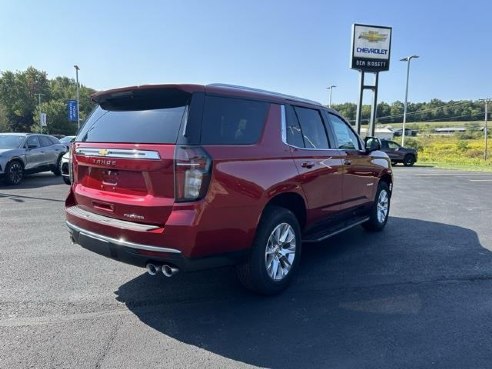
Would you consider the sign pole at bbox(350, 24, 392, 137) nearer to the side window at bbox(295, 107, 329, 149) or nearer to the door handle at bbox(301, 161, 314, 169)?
the side window at bbox(295, 107, 329, 149)

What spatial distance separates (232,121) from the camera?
390cm

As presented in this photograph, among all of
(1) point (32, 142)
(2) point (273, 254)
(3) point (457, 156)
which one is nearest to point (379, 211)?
(2) point (273, 254)

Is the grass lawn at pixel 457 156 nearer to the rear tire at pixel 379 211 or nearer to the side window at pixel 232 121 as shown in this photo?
the rear tire at pixel 379 211

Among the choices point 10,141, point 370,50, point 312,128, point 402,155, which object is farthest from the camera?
point 402,155

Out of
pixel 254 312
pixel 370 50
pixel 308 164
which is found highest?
pixel 370 50

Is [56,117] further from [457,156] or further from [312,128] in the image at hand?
[312,128]

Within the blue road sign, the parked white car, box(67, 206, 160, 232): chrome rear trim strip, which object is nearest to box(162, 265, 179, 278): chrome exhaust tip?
box(67, 206, 160, 232): chrome rear trim strip

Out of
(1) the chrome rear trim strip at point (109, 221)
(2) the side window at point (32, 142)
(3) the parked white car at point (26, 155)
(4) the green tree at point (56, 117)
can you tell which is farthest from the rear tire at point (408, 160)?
(4) the green tree at point (56, 117)

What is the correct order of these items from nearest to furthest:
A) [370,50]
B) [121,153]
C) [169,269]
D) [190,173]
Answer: [190,173] < [169,269] < [121,153] < [370,50]

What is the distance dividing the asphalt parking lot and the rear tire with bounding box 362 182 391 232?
68 centimetres

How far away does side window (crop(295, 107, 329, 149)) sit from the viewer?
16.2 feet

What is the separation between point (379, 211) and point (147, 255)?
15.5ft

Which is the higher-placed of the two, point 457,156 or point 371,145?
point 371,145

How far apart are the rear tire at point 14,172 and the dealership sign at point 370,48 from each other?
1965 cm
